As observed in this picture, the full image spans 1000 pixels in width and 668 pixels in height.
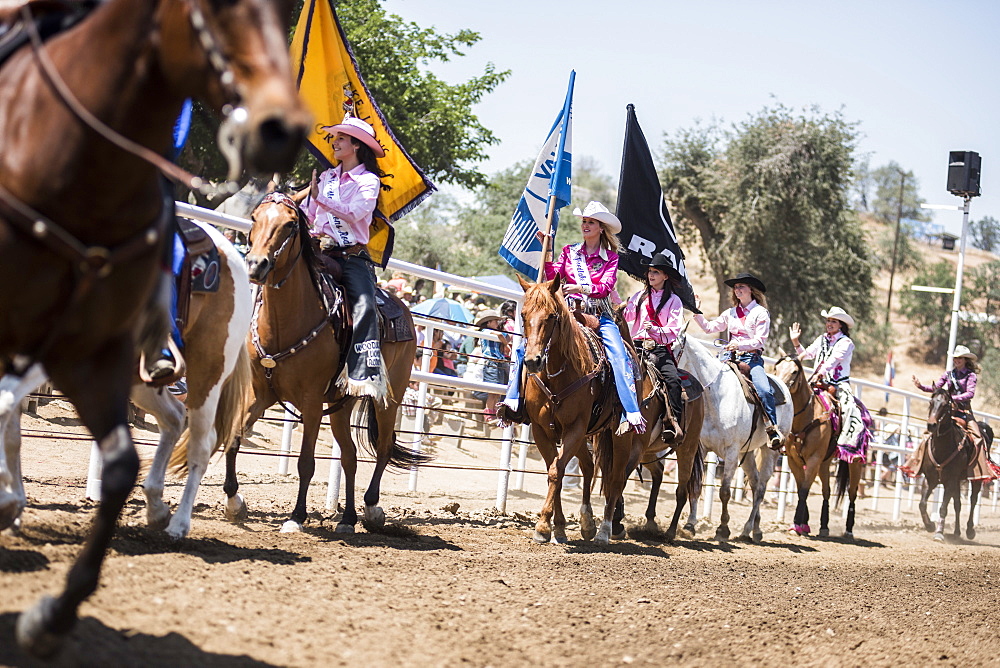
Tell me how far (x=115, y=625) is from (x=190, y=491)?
231 cm

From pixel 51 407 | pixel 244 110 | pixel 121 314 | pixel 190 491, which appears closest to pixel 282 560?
pixel 190 491

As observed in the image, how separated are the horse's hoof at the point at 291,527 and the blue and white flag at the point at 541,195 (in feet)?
13.7

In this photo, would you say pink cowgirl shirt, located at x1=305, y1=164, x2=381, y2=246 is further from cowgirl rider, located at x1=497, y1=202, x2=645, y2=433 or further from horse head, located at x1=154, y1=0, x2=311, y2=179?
horse head, located at x1=154, y1=0, x2=311, y2=179

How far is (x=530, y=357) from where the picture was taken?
8.40m

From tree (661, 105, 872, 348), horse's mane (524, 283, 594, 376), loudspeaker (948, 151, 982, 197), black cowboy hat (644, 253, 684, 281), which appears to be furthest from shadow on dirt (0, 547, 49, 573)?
tree (661, 105, 872, 348)

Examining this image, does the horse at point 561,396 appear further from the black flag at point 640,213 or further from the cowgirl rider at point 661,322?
the black flag at point 640,213

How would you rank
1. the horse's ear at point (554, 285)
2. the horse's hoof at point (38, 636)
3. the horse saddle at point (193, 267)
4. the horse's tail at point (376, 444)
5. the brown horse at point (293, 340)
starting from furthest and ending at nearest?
1. the horse's ear at point (554, 285)
2. the horse's tail at point (376, 444)
3. the brown horse at point (293, 340)
4. the horse saddle at point (193, 267)
5. the horse's hoof at point (38, 636)

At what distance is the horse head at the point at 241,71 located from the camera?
2795 mm

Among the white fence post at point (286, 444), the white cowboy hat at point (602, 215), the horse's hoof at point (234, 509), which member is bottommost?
the horse's hoof at point (234, 509)

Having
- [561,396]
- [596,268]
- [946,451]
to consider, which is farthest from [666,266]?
[946,451]

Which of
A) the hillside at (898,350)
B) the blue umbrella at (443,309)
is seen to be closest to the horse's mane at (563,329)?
the blue umbrella at (443,309)

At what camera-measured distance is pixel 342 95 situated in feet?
29.8

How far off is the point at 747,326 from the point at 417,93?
15.9 metres

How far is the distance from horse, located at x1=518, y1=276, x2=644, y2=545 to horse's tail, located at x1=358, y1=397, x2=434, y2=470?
1141mm
